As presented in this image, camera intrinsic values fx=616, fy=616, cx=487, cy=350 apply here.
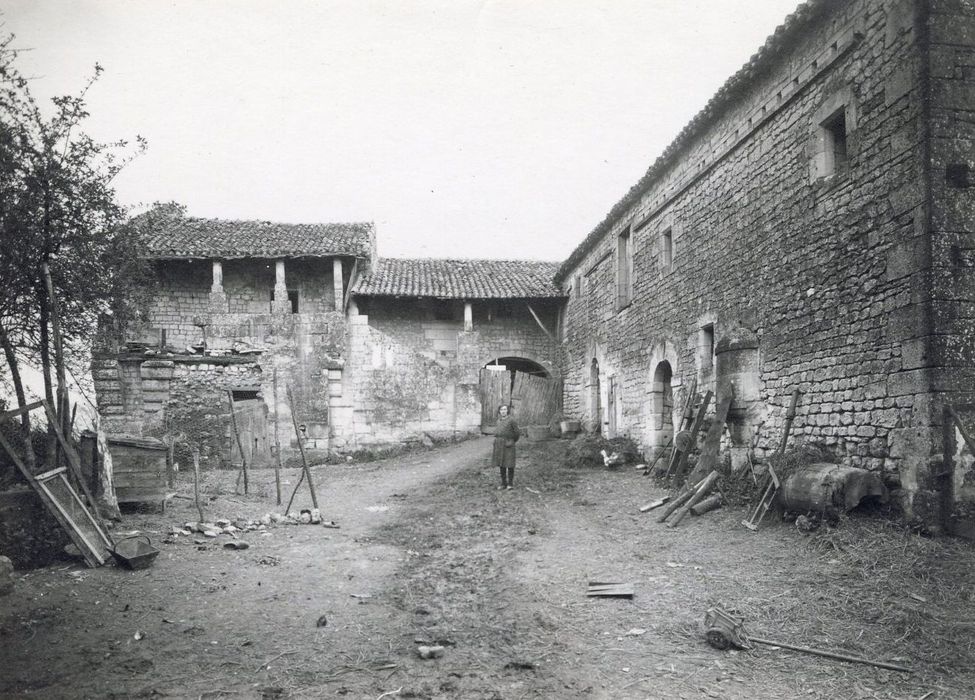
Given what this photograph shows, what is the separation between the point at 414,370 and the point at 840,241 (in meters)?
12.6

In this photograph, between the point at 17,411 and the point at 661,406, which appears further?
Result: the point at 661,406

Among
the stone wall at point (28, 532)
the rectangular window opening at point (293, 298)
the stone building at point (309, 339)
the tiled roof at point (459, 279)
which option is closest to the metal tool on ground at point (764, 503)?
the stone wall at point (28, 532)

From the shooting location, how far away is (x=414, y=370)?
1784 cm

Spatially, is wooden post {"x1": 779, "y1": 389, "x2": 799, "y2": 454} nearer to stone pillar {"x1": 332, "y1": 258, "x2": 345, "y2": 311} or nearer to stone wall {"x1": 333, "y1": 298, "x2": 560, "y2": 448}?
stone wall {"x1": 333, "y1": 298, "x2": 560, "y2": 448}

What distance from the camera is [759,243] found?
28.3ft

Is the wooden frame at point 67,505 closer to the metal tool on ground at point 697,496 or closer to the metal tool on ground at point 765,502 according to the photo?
the metal tool on ground at point 697,496

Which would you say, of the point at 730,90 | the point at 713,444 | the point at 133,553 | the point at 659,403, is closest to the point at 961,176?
the point at 730,90

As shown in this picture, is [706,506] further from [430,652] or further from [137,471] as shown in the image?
[137,471]

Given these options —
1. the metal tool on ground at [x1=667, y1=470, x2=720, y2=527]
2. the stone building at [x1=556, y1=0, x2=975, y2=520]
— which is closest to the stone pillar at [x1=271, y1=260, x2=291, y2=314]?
the stone building at [x1=556, y1=0, x2=975, y2=520]

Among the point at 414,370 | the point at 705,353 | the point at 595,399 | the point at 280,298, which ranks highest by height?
the point at 280,298

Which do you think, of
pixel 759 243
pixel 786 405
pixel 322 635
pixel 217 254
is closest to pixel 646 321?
pixel 759 243

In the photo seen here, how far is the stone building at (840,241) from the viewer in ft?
18.9

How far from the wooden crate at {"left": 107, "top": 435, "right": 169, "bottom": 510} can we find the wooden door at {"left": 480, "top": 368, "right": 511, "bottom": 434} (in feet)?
34.5

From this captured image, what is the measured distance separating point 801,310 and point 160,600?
24.7 ft
